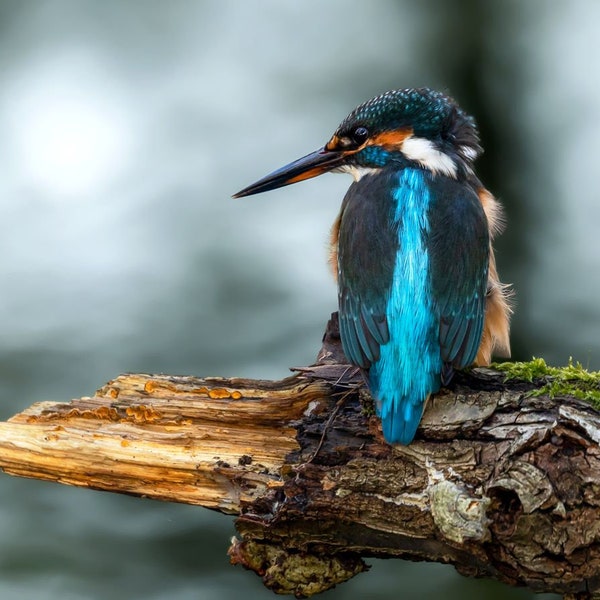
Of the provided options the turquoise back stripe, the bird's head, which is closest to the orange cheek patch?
the bird's head

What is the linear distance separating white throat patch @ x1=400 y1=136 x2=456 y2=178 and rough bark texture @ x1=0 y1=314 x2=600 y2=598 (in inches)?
20.2

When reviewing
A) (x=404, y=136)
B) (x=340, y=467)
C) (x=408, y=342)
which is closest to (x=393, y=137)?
(x=404, y=136)

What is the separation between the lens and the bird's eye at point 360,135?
2391 mm

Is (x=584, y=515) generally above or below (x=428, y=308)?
below

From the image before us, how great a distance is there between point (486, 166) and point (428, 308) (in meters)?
1.41

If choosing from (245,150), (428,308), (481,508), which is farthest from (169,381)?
(245,150)

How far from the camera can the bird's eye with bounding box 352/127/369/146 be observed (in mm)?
2391

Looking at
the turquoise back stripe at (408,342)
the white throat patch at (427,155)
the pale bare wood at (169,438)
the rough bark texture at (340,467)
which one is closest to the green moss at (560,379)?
the rough bark texture at (340,467)

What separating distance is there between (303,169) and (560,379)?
0.92 meters

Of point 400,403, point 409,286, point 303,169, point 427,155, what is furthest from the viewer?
point 303,169

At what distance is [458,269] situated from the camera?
2119 millimetres

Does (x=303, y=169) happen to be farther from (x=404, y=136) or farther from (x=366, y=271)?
(x=366, y=271)

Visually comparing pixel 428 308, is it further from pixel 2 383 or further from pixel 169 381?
pixel 2 383

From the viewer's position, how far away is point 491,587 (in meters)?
2.89
